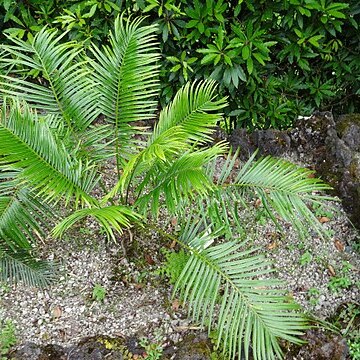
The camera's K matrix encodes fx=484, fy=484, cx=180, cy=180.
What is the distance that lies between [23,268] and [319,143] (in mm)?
2164

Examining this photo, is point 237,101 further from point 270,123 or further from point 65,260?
point 65,260

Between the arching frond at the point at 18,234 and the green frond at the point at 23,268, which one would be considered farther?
the green frond at the point at 23,268

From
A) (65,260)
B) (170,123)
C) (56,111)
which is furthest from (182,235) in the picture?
(56,111)

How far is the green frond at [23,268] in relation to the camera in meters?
2.44

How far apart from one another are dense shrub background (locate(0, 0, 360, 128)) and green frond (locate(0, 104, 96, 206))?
1.20m

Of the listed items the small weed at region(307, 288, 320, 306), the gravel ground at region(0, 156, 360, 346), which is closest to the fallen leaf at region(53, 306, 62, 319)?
the gravel ground at region(0, 156, 360, 346)

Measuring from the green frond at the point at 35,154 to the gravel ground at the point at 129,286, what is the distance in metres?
0.71

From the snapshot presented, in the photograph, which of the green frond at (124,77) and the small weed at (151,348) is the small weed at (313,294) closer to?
the small weed at (151,348)

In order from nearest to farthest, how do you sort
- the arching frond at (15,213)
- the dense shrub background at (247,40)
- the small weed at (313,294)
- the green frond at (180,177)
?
the green frond at (180,177) < the arching frond at (15,213) < the small weed at (313,294) < the dense shrub background at (247,40)

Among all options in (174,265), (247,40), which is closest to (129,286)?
(174,265)

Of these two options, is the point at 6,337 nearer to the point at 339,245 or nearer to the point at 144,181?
the point at 144,181

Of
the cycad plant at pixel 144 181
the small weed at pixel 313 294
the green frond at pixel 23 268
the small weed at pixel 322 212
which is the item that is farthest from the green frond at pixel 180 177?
the small weed at pixel 322 212

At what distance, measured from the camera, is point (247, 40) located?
10.2ft

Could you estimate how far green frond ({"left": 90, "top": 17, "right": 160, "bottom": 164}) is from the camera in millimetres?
2471
